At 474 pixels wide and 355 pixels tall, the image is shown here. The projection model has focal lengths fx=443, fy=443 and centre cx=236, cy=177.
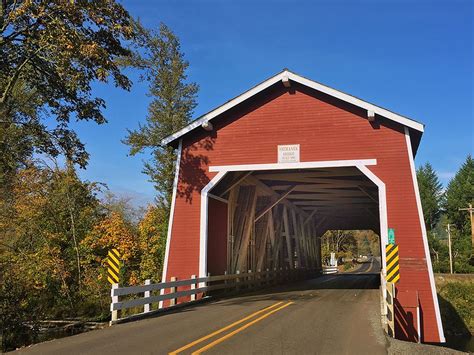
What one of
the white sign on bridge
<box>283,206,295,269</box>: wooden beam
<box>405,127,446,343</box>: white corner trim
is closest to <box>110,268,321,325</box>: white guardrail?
<box>283,206,295,269</box>: wooden beam

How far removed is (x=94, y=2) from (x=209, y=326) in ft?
32.0

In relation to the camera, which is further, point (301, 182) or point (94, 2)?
point (301, 182)

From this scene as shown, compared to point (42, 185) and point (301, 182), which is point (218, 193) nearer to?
point (301, 182)

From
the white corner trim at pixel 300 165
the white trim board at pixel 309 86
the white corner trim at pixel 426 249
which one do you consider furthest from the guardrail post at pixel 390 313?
the white trim board at pixel 309 86

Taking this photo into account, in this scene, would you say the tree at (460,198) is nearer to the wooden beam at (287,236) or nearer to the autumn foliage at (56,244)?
the wooden beam at (287,236)

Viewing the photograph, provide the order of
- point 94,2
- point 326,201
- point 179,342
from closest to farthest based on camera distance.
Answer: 1. point 179,342
2. point 94,2
3. point 326,201

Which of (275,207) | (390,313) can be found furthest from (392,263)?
(275,207)

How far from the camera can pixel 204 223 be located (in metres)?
15.6

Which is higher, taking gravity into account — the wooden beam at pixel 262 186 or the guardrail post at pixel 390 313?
the wooden beam at pixel 262 186

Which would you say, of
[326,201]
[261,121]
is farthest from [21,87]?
[326,201]

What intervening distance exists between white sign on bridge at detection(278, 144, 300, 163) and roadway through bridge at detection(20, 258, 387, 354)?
5145mm

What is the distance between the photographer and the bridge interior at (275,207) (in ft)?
59.1

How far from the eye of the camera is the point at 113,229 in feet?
93.5

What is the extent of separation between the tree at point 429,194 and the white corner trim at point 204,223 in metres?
74.2
